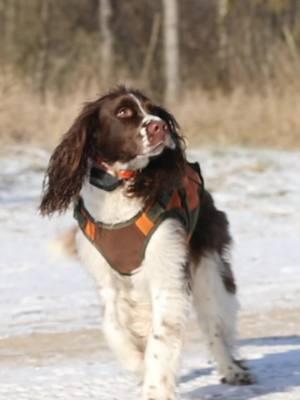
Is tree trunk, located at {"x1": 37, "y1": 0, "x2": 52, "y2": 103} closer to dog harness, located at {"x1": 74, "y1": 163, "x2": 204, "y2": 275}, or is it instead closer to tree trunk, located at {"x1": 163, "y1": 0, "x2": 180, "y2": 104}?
tree trunk, located at {"x1": 163, "y1": 0, "x2": 180, "y2": 104}

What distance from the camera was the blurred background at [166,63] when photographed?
18.9 metres

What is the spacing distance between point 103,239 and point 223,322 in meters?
0.93

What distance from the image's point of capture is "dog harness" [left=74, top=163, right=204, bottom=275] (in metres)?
5.66

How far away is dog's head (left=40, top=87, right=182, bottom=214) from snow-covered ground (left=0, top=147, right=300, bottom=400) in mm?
982

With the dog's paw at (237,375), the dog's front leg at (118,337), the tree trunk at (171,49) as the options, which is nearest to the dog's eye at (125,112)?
the dog's front leg at (118,337)

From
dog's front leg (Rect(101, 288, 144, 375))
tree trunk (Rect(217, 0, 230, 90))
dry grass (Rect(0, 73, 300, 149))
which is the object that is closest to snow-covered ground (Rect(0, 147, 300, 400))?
dog's front leg (Rect(101, 288, 144, 375))

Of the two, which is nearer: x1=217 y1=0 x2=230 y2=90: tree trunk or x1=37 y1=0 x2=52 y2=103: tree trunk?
x1=217 y1=0 x2=230 y2=90: tree trunk

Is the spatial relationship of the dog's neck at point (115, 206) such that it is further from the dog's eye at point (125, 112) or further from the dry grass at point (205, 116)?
the dry grass at point (205, 116)

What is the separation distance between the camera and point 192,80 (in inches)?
1086

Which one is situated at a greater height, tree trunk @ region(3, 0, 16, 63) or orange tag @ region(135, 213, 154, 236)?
orange tag @ region(135, 213, 154, 236)

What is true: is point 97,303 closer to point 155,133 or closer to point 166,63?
point 155,133

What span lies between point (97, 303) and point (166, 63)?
1759 cm

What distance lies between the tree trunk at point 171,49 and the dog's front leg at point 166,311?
1840 centimetres

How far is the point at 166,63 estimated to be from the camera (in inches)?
1021
